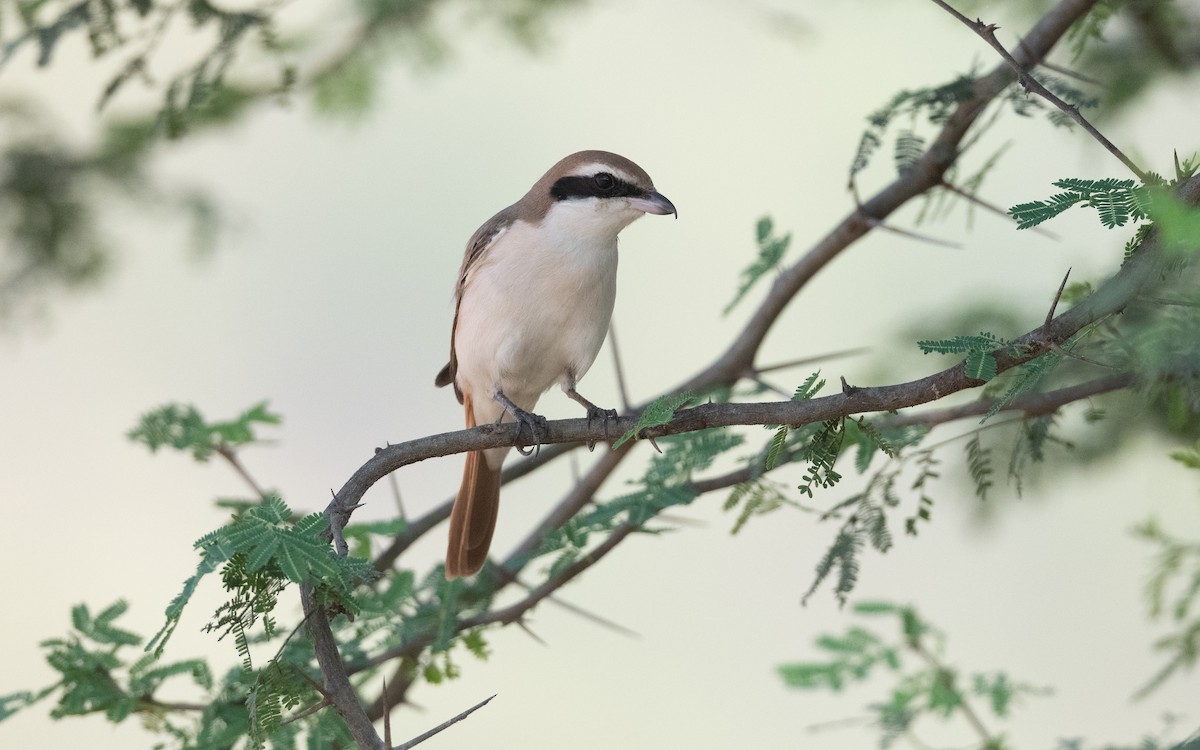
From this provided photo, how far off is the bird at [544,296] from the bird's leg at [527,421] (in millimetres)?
11

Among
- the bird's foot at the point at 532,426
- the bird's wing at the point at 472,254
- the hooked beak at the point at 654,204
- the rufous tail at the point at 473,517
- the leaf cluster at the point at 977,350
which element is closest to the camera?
the leaf cluster at the point at 977,350

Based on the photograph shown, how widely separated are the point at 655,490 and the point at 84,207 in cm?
295

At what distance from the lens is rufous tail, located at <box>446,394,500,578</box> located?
3.49m

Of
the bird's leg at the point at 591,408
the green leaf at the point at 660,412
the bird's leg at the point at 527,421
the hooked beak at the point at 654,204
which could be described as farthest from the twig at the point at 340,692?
the hooked beak at the point at 654,204

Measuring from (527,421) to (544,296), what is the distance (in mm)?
581

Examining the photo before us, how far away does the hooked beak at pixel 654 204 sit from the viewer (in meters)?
3.31

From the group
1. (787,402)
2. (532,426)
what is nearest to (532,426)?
(532,426)

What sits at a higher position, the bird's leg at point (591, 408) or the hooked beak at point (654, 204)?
the hooked beak at point (654, 204)

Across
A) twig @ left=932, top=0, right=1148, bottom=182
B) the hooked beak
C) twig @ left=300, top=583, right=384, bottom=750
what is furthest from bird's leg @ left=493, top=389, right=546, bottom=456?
twig @ left=932, top=0, right=1148, bottom=182

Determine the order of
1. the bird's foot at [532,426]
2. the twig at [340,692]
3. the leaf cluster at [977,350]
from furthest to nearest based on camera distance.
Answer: the bird's foot at [532,426]
the leaf cluster at [977,350]
the twig at [340,692]

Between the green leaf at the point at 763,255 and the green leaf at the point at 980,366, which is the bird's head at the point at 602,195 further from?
the green leaf at the point at 980,366

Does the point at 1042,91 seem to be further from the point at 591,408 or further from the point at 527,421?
the point at 591,408

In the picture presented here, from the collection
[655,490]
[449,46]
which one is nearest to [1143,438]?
[655,490]

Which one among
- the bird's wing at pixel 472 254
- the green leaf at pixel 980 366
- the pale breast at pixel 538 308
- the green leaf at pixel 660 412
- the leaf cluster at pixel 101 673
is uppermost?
the bird's wing at pixel 472 254
